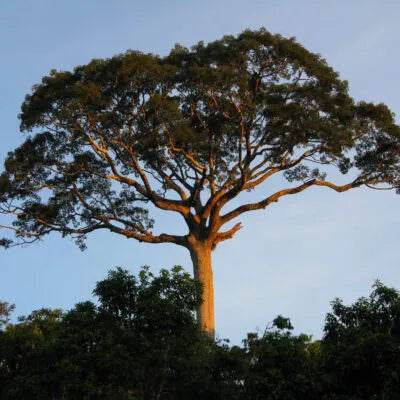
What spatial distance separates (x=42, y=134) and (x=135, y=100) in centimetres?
337

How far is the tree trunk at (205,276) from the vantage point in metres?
18.3

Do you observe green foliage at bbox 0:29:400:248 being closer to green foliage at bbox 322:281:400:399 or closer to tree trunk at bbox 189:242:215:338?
tree trunk at bbox 189:242:215:338

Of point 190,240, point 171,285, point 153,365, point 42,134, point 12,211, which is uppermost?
point 42,134

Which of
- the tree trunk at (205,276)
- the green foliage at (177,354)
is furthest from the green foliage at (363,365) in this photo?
the tree trunk at (205,276)

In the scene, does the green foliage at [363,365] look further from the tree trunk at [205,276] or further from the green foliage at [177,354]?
the tree trunk at [205,276]

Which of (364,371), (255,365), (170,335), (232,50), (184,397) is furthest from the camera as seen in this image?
(232,50)

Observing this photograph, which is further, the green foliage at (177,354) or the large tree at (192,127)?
the large tree at (192,127)

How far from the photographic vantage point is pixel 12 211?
70.4 feet

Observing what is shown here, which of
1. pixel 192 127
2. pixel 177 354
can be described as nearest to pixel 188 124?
pixel 192 127

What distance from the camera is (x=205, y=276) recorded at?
19266 mm

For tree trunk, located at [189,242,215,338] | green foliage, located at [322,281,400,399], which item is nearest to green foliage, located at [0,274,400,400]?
green foliage, located at [322,281,400,399]

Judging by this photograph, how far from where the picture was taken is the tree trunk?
60.1 feet

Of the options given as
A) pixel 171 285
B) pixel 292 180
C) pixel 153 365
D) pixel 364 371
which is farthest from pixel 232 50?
pixel 364 371

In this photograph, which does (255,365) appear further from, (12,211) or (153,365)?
(12,211)
